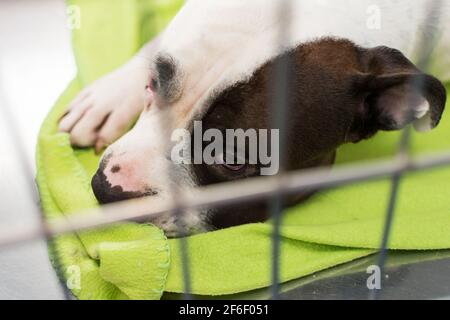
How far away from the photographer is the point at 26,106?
181cm

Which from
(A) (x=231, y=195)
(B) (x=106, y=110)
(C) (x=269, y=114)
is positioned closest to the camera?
(A) (x=231, y=195)

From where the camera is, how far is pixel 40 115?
179cm

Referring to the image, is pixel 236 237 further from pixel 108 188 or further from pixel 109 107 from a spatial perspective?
pixel 109 107

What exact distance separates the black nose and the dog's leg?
26cm

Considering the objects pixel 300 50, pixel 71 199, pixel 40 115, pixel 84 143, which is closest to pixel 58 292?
pixel 71 199

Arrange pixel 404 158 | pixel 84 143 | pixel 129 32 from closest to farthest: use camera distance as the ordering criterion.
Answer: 1. pixel 404 158
2. pixel 84 143
3. pixel 129 32

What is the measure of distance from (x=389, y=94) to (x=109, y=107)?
2.50ft

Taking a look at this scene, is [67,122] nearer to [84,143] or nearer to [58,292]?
[84,143]

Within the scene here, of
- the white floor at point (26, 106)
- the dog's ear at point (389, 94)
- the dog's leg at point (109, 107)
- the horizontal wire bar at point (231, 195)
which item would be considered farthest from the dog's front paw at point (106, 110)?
the horizontal wire bar at point (231, 195)

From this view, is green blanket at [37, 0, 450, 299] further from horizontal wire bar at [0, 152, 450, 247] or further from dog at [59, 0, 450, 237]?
horizontal wire bar at [0, 152, 450, 247]

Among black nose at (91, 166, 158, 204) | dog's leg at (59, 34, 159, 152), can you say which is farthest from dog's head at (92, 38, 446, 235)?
dog's leg at (59, 34, 159, 152)

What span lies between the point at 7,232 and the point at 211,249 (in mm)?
751

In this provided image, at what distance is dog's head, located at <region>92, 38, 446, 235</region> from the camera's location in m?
1.39

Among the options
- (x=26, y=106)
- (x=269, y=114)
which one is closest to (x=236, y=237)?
(x=269, y=114)
